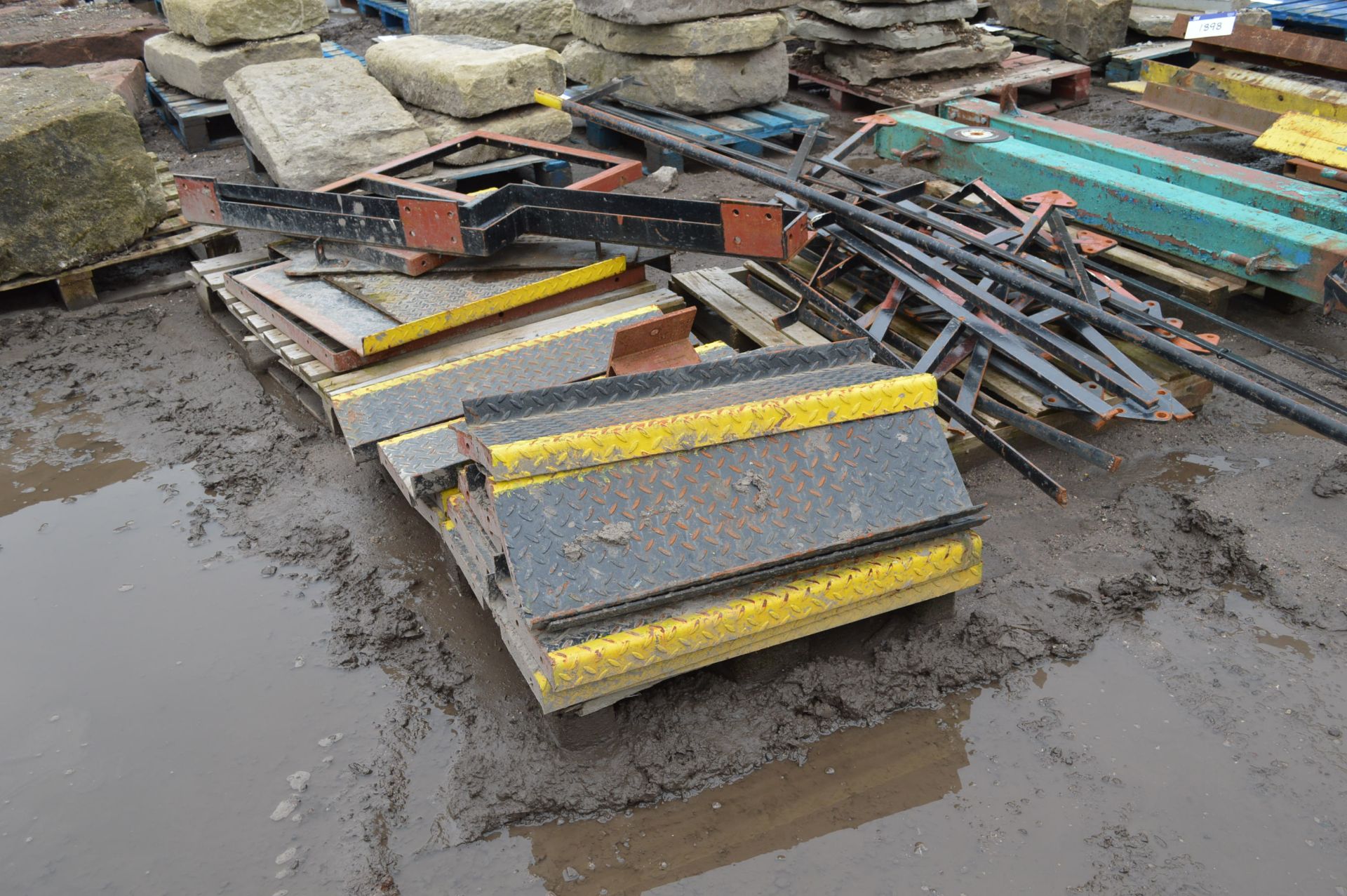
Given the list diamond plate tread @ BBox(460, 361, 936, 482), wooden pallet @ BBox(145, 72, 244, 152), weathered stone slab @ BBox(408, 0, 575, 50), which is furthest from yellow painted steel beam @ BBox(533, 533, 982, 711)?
wooden pallet @ BBox(145, 72, 244, 152)

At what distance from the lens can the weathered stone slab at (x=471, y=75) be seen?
6812mm

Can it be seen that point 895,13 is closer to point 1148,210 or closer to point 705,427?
point 1148,210

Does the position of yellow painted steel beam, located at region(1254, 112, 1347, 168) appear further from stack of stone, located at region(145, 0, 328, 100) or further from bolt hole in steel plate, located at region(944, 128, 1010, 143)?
stack of stone, located at region(145, 0, 328, 100)

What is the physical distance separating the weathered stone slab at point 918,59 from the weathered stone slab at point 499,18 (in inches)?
92.9

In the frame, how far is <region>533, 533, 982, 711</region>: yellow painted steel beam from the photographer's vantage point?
9.16 feet

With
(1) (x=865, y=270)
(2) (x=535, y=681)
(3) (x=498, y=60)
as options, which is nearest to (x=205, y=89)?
(3) (x=498, y=60)

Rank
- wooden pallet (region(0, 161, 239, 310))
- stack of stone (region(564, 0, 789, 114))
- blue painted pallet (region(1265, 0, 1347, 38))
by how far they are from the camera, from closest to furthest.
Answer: wooden pallet (region(0, 161, 239, 310)) < stack of stone (region(564, 0, 789, 114)) < blue painted pallet (region(1265, 0, 1347, 38))

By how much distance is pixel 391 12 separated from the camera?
36.1ft

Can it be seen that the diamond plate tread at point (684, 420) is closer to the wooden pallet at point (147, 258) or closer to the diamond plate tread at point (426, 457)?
the diamond plate tread at point (426, 457)

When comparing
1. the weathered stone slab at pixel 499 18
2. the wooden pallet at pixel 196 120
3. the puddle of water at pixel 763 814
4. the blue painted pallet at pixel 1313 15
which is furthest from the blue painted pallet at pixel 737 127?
the puddle of water at pixel 763 814

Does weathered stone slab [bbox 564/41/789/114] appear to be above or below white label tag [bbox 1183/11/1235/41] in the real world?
below

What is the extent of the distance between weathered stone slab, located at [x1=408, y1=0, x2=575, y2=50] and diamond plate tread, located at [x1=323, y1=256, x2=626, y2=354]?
413cm

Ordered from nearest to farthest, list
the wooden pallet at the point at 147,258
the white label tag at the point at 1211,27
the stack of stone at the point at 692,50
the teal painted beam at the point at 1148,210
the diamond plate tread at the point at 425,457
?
the diamond plate tread at the point at 425,457
the teal painted beam at the point at 1148,210
the wooden pallet at the point at 147,258
the white label tag at the point at 1211,27
the stack of stone at the point at 692,50

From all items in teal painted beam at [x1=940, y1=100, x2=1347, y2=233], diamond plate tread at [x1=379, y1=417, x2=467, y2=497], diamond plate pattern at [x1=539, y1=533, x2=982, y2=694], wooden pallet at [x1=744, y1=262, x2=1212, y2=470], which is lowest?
wooden pallet at [x1=744, y1=262, x2=1212, y2=470]
